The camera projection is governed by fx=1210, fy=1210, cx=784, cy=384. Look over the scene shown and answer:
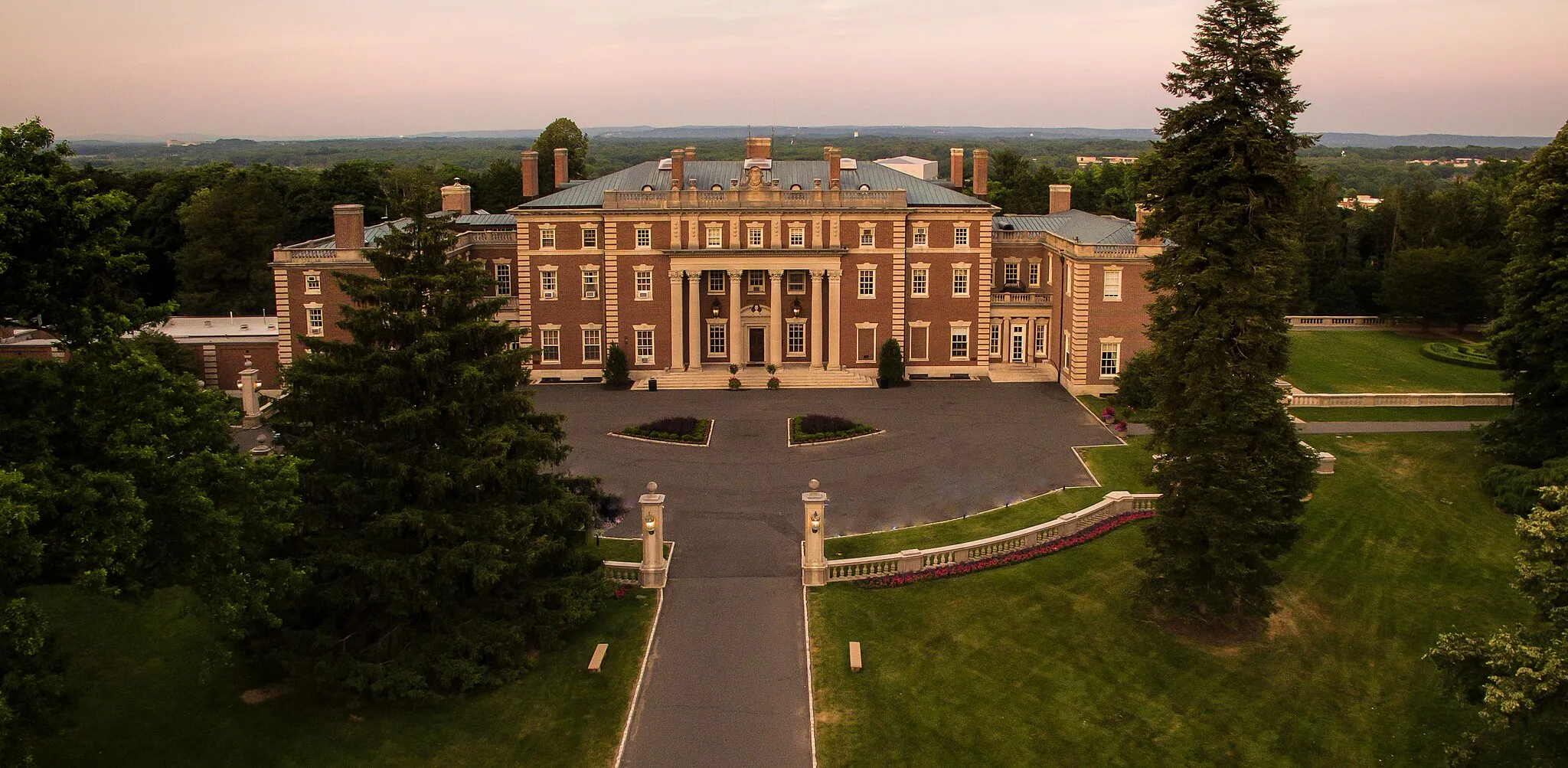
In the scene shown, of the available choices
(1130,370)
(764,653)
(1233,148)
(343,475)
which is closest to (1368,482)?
(1130,370)

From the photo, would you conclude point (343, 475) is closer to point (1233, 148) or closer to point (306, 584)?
point (306, 584)

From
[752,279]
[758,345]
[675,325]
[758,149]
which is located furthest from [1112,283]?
[675,325]

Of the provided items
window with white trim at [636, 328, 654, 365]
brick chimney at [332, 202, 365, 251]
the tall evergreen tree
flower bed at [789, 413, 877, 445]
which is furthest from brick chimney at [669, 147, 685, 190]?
the tall evergreen tree

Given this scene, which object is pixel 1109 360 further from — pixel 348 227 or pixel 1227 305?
pixel 348 227

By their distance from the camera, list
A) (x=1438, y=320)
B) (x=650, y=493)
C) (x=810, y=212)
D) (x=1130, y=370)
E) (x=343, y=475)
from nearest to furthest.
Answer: (x=343, y=475)
(x=650, y=493)
(x=1130, y=370)
(x=810, y=212)
(x=1438, y=320)

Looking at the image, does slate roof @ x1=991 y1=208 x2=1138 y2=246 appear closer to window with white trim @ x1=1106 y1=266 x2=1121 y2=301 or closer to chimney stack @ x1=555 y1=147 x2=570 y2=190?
window with white trim @ x1=1106 y1=266 x2=1121 y2=301

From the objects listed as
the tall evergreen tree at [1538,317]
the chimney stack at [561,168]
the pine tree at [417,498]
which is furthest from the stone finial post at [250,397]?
the tall evergreen tree at [1538,317]

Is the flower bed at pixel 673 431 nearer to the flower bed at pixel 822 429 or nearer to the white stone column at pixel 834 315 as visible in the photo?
the flower bed at pixel 822 429
